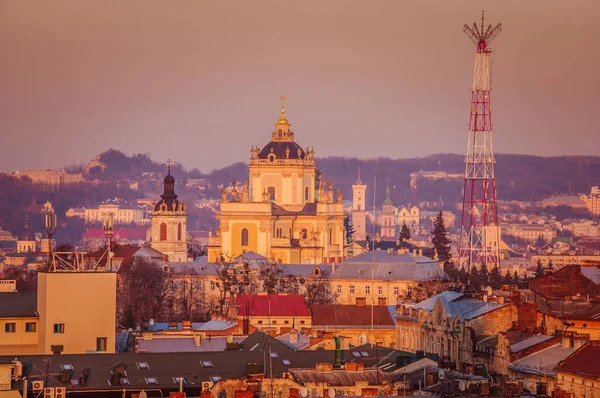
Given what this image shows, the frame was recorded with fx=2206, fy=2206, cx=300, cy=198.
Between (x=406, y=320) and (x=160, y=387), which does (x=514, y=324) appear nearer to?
(x=406, y=320)

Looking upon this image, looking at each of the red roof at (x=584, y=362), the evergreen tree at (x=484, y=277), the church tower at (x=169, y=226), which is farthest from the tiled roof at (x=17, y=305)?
the church tower at (x=169, y=226)

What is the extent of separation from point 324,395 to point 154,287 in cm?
7666

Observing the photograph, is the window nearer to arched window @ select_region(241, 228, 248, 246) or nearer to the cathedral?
the cathedral

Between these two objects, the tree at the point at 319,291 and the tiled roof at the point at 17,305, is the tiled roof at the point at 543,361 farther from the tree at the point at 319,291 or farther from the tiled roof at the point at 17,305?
the tree at the point at 319,291

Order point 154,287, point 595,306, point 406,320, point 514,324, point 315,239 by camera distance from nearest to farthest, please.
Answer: point 514,324
point 595,306
point 406,320
point 154,287
point 315,239

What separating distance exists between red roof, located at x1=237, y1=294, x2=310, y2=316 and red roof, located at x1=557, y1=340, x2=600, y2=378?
132ft

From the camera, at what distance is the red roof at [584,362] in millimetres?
58562

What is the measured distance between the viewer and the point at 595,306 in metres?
82.0

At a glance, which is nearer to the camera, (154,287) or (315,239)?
(154,287)

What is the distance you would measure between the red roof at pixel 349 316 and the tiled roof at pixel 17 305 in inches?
1155

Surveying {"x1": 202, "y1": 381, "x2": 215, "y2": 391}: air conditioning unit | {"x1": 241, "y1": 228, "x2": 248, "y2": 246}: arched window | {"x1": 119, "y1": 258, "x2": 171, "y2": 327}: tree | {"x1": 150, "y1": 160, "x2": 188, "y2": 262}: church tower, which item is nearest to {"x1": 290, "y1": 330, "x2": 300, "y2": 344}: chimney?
{"x1": 119, "y1": 258, "x2": 171, "y2": 327}: tree

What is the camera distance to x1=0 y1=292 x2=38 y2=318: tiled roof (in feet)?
220

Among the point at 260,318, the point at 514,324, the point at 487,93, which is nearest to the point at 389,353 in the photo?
the point at 514,324

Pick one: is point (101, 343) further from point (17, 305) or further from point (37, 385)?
point (37, 385)
